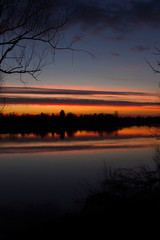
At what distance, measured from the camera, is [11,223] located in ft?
30.5

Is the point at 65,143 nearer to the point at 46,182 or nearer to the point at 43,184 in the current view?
the point at 46,182

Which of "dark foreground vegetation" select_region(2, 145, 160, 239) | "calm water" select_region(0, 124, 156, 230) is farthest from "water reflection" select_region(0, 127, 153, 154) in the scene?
"dark foreground vegetation" select_region(2, 145, 160, 239)

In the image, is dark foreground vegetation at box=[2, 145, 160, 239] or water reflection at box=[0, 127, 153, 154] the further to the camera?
water reflection at box=[0, 127, 153, 154]

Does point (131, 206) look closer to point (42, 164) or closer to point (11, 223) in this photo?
point (11, 223)

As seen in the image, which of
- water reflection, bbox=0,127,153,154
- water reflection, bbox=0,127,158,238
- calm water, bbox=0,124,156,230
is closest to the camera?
water reflection, bbox=0,127,158,238

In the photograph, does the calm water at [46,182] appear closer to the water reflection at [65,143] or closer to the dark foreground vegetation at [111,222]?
the dark foreground vegetation at [111,222]

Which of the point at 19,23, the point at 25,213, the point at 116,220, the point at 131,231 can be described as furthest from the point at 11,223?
the point at 19,23

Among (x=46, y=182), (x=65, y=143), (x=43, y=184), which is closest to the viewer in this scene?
(x=43, y=184)

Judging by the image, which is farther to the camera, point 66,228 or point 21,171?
point 21,171

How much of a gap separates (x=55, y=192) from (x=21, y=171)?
23.0 feet

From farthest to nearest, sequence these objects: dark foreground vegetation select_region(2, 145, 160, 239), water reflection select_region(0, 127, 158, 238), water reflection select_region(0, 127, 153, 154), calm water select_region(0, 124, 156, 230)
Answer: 1. water reflection select_region(0, 127, 153, 154)
2. calm water select_region(0, 124, 156, 230)
3. water reflection select_region(0, 127, 158, 238)
4. dark foreground vegetation select_region(2, 145, 160, 239)

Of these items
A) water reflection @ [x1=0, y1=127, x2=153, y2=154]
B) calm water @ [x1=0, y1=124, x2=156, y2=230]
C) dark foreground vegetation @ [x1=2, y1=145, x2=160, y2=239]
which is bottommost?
calm water @ [x1=0, y1=124, x2=156, y2=230]

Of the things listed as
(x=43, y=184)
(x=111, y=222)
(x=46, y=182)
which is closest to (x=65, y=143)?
(x=46, y=182)

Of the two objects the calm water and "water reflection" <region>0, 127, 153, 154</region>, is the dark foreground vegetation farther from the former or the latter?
"water reflection" <region>0, 127, 153, 154</region>
